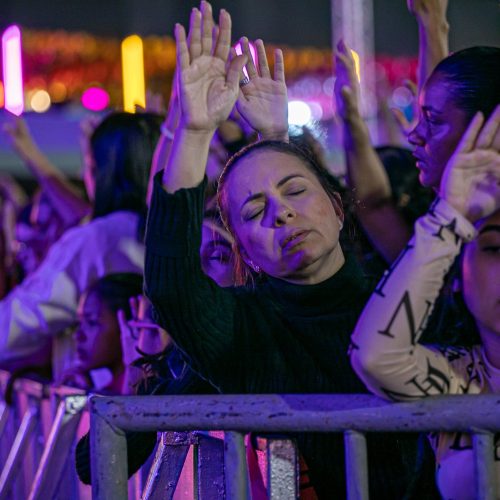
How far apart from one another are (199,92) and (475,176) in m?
0.66

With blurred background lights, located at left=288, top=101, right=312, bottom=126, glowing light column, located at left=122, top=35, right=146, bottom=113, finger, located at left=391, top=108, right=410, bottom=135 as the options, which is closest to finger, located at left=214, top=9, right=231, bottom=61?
blurred background lights, located at left=288, top=101, right=312, bottom=126

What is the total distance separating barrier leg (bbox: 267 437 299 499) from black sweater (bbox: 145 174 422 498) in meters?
0.20

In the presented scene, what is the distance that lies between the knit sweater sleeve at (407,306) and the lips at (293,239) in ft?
1.29

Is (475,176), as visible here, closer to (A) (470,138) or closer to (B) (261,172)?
(A) (470,138)

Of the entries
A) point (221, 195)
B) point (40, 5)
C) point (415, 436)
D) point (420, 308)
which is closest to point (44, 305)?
point (221, 195)

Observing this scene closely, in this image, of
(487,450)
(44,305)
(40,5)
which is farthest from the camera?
(40,5)

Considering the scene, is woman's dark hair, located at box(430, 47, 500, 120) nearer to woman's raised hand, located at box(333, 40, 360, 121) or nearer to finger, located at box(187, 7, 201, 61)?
woman's raised hand, located at box(333, 40, 360, 121)

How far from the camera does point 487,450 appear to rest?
4.90 ft

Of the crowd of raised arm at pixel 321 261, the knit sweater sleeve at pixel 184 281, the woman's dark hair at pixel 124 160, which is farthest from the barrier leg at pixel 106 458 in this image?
the woman's dark hair at pixel 124 160

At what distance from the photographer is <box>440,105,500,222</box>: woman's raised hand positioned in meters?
1.58

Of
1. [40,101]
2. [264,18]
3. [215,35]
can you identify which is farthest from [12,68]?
[215,35]

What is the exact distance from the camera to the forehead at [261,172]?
2.04 m

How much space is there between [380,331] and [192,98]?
685 mm

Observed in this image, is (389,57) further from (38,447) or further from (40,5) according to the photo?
(38,447)
